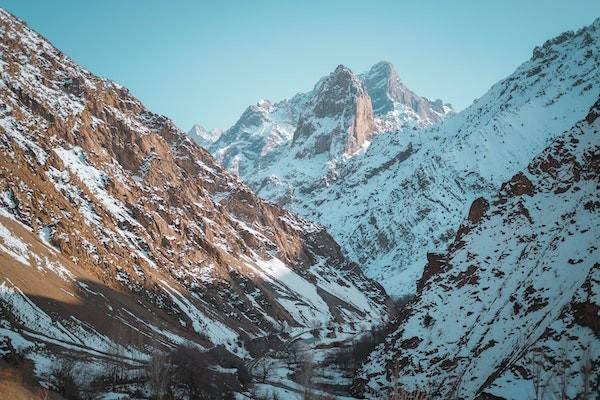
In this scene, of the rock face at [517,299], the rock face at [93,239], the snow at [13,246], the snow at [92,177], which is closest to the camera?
the rock face at [517,299]

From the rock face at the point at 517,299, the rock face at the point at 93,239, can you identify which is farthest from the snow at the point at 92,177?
the rock face at the point at 517,299

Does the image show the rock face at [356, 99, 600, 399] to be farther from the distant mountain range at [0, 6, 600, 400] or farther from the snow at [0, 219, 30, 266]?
the snow at [0, 219, 30, 266]

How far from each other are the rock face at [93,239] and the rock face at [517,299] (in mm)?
48219

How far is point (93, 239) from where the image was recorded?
443 feet

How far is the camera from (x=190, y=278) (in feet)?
532

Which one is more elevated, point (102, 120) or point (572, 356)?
point (102, 120)

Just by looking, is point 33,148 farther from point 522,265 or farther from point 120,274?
point 522,265

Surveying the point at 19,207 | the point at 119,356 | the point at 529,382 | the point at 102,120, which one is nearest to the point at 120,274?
the point at 19,207

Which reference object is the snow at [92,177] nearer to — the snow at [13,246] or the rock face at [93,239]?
the rock face at [93,239]

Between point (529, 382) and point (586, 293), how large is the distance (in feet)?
32.1

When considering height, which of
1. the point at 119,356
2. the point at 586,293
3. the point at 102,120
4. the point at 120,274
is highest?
the point at 102,120

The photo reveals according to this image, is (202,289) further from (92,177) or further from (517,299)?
(517,299)

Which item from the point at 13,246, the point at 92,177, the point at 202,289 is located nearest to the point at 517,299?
the point at 13,246

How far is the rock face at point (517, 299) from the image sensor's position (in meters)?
51.0
